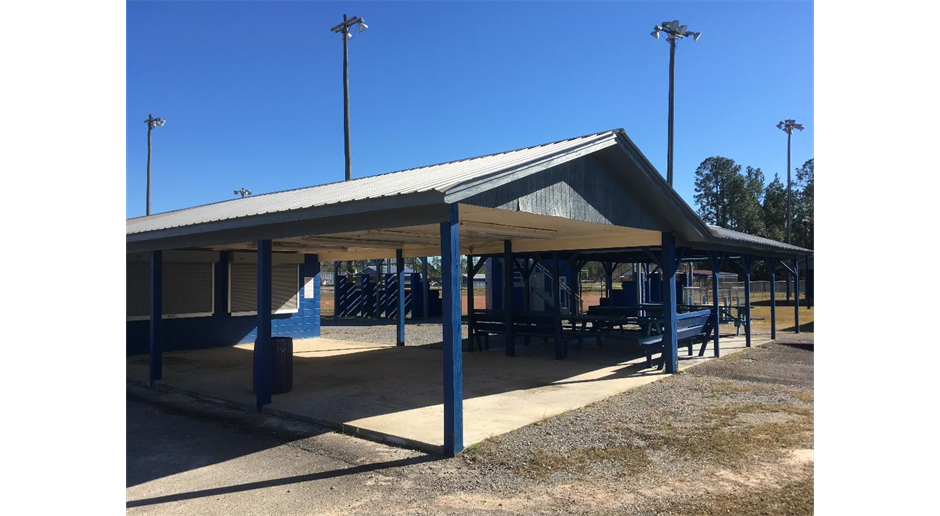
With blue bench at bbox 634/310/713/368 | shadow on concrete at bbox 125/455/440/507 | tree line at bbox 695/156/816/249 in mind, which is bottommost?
shadow on concrete at bbox 125/455/440/507

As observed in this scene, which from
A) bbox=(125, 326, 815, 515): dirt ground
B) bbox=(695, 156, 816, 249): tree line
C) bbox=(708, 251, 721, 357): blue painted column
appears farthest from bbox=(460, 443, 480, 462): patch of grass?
bbox=(695, 156, 816, 249): tree line

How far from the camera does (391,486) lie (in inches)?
192

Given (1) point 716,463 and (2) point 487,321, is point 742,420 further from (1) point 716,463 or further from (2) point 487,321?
(2) point 487,321

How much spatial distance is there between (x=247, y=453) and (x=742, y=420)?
549 cm

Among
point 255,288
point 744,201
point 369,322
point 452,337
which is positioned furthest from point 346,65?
point 744,201

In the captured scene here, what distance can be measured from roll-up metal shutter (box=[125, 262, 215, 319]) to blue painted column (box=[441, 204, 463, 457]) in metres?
10.1

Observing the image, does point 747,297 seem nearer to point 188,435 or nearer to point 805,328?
point 805,328

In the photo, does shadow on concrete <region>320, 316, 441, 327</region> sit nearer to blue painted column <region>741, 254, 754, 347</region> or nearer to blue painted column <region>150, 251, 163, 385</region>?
blue painted column <region>741, 254, 754, 347</region>

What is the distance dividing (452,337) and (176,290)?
10490 millimetres

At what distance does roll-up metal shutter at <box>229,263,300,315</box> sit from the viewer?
1498 cm

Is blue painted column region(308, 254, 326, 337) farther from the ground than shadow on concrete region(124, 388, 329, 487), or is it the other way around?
blue painted column region(308, 254, 326, 337)

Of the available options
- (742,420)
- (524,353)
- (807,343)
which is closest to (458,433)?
(742,420)

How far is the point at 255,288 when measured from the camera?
15.6 metres

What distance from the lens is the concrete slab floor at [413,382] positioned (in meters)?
7.03
